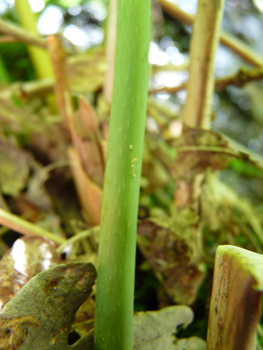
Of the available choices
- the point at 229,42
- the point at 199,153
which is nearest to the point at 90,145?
the point at 199,153

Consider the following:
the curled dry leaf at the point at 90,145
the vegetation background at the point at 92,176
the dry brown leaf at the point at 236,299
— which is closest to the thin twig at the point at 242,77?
the vegetation background at the point at 92,176

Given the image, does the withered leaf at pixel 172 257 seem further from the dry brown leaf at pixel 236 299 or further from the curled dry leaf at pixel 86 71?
the curled dry leaf at pixel 86 71

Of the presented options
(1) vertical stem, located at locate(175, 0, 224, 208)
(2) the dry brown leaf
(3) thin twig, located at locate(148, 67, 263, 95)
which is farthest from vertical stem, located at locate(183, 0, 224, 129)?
(2) the dry brown leaf

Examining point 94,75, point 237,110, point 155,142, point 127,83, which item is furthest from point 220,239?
point 237,110

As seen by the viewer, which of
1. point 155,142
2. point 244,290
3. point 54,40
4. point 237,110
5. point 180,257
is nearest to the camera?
point 244,290

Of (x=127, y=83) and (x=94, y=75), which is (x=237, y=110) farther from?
(x=127, y=83)

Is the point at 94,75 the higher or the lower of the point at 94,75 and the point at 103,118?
the higher

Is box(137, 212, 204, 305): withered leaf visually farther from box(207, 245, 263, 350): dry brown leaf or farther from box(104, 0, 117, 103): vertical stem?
box(104, 0, 117, 103): vertical stem
